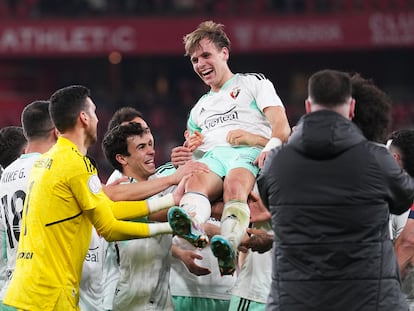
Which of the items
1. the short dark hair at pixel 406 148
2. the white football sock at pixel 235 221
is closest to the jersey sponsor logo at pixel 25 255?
the white football sock at pixel 235 221

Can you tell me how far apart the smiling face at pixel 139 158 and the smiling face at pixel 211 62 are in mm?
700

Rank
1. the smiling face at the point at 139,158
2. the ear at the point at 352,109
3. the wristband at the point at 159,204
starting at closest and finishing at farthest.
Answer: the ear at the point at 352,109 < the wristband at the point at 159,204 < the smiling face at the point at 139,158

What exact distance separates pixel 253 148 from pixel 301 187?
5.93 feet

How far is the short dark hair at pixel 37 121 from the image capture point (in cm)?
796

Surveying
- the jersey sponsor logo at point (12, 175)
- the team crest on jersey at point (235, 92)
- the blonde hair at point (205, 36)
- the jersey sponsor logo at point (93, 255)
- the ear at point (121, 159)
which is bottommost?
the jersey sponsor logo at point (93, 255)

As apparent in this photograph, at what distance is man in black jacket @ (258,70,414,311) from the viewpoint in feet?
18.9

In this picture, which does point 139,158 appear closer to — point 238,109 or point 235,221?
point 238,109

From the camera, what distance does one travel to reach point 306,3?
1073 inches

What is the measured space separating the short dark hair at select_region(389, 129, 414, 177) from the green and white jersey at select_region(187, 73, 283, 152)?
0.89 m

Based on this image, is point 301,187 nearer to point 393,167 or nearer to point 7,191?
point 393,167

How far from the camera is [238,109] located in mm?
7871

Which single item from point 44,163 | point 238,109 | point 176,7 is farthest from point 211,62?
point 176,7

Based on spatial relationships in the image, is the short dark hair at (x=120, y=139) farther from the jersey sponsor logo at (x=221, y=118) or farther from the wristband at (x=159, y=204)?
the wristband at (x=159, y=204)

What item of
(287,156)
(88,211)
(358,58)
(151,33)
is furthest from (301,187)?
(358,58)
